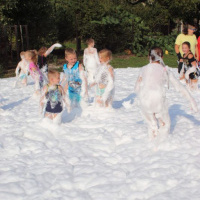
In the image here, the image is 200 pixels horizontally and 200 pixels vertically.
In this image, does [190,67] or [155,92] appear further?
[190,67]

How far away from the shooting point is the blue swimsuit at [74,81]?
291 inches

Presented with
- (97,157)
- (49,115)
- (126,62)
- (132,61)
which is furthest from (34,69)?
Result: (132,61)

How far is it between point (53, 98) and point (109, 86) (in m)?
1.43

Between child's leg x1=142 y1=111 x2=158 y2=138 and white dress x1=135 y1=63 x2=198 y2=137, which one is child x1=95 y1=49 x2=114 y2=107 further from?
child's leg x1=142 y1=111 x2=158 y2=138

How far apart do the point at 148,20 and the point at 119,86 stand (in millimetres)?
17864

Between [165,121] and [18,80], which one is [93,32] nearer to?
[18,80]

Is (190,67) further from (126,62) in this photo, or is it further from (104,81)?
(126,62)

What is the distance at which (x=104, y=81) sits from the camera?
7.35 metres

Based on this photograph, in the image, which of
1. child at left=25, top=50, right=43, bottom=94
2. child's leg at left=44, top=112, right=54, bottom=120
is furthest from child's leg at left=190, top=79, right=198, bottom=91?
child's leg at left=44, top=112, right=54, bottom=120

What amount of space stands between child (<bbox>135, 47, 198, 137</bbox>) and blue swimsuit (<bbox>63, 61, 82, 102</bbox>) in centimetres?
238

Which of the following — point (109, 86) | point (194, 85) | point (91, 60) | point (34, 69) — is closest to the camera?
point (109, 86)

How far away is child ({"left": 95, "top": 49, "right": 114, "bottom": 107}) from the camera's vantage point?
23.7 ft

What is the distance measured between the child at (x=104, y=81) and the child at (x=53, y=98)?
120 cm

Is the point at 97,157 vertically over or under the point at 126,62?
under
